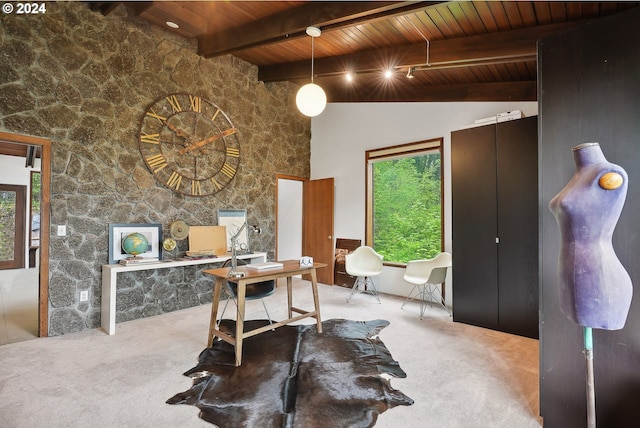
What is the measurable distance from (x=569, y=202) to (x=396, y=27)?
108 inches

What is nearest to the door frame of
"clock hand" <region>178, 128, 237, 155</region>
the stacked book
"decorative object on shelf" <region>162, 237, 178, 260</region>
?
the stacked book

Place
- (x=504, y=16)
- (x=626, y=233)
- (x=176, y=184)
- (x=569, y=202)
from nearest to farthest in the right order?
1. (x=569, y=202)
2. (x=626, y=233)
3. (x=504, y=16)
4. (x=176, y=184)

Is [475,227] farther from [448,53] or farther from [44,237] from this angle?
[44,237]

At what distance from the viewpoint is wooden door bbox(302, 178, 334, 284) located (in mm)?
5824

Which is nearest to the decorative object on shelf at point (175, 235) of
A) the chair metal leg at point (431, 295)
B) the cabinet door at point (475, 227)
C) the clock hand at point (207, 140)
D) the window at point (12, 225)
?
the clock hand at point (207, 140)

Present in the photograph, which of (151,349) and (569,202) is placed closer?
(569,202)

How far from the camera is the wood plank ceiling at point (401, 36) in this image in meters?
2.80

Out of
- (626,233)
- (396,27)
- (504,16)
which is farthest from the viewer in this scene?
(396,27)

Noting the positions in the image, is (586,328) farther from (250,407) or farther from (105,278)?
(105,278)

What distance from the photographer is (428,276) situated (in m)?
4.12

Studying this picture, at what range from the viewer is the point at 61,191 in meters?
3.33

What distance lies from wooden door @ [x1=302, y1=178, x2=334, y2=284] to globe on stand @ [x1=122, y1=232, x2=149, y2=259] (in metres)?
3.08

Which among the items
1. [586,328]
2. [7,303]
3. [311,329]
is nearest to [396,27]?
[586,328]

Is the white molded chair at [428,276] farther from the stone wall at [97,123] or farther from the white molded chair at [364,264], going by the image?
the stone wall at [97,123]
